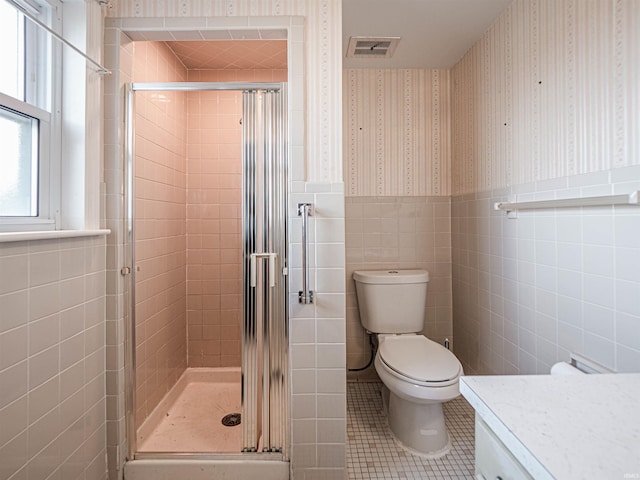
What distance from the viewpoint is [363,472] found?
1592mm

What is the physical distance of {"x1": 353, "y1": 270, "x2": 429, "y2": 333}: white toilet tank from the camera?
7.11 ft

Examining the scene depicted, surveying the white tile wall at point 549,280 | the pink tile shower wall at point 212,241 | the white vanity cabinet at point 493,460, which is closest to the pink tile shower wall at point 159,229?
the pink tile shower wall at point 212,241

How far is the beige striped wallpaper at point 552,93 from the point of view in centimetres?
115

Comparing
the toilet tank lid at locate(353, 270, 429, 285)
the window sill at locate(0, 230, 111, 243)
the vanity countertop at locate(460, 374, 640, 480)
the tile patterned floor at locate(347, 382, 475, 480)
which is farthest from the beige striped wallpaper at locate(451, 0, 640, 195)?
the window sill at locate(0, 230, 111, 243)

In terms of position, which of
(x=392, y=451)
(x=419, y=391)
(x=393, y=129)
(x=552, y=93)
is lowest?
(x=392, y=451)

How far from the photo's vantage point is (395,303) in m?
2.17

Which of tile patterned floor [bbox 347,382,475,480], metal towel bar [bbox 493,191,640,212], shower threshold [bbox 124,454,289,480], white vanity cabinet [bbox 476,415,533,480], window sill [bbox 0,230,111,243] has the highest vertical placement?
metal towel bar [bbox 493,191,640,212]

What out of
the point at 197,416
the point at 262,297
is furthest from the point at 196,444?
the point at 262,297

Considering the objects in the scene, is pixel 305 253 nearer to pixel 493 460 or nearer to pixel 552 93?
pixel 493 460

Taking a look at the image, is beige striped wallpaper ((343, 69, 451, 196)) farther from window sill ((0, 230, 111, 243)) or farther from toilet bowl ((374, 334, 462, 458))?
window sill ((0, 230, 111, 243))

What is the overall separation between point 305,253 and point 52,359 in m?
0.98

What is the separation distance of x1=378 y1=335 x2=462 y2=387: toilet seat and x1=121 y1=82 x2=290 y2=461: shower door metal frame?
57 cm

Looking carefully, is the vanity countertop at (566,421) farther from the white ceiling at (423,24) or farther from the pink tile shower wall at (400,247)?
the white ceiling at (423,24)

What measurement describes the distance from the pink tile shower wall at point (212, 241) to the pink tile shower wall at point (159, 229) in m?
0.07
